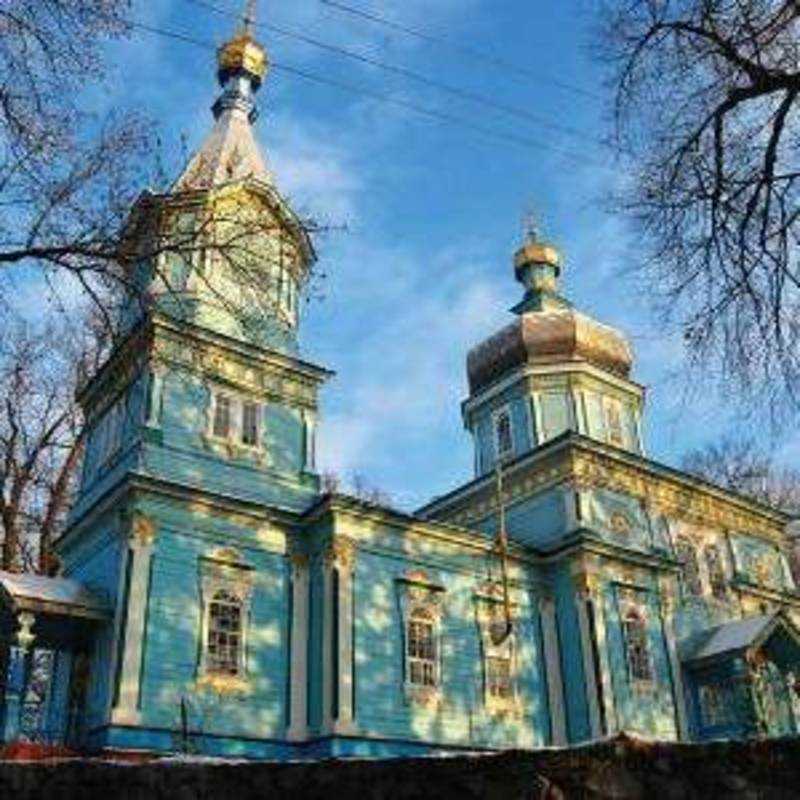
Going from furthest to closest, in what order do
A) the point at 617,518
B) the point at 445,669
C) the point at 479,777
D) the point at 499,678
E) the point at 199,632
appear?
the point at 617,518 → the point at 499,678 → the point at 445,669 → the point at 199,632 → the point at 479,777

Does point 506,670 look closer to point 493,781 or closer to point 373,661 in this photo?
Result: point 373,661

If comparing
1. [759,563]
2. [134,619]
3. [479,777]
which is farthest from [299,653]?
[479,777]

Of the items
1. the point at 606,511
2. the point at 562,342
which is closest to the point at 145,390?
the point at 606,511

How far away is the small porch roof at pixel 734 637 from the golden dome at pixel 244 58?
65.0 ft

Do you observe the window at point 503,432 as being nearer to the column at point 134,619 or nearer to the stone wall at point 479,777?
the column at point 134,619

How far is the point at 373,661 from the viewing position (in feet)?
66.6

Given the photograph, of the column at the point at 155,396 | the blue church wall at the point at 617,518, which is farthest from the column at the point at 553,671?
the column at the point at 155,396

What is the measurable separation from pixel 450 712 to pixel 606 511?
7054 millimetres

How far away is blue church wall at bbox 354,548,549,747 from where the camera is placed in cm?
2009

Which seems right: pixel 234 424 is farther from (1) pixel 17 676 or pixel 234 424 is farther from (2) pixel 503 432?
(2) pixel 503 432

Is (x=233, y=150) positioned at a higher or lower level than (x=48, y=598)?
higher

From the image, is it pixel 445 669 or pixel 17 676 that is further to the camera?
pixel 445 669

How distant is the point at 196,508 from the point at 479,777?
1545cm

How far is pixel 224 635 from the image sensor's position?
19.2 m
